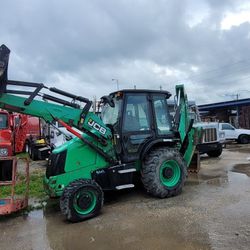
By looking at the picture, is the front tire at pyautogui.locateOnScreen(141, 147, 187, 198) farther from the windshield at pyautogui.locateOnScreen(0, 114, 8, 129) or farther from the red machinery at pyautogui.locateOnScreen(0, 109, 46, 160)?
the red machinery at pyautogui.locateOnScreen(0, 109, 46, 160)

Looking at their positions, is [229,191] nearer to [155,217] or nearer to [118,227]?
[155,217]

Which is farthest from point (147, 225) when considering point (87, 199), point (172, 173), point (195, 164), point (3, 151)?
point (3, 151)

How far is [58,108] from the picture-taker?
6156 mm

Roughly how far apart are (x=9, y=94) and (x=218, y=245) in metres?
4.29

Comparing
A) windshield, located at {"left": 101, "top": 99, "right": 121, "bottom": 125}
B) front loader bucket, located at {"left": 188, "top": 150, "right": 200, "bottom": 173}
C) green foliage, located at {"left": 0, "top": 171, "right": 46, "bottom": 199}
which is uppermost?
windshield, located at {"left": 101, "top": 99, "right": 121, "bottom": 125}

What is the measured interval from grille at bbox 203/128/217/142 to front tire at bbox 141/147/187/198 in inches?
224

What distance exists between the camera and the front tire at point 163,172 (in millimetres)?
6824

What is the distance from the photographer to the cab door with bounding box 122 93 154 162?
6820 mm

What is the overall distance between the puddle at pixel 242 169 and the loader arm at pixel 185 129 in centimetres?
249

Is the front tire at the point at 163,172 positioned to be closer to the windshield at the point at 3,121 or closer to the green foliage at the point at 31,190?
the green foliage at the point at 31,190

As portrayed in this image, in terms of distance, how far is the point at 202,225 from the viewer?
17.1ft

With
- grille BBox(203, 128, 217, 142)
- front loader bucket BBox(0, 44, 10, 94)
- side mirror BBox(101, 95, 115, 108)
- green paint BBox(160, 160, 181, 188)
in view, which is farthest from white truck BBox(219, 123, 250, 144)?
front loader bucket BBox(0, 44, 10, 94)

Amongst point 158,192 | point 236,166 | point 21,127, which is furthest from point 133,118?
point 21,127

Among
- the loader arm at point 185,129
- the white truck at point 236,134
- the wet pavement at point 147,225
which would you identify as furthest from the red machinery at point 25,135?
the white truck at point 236,134
